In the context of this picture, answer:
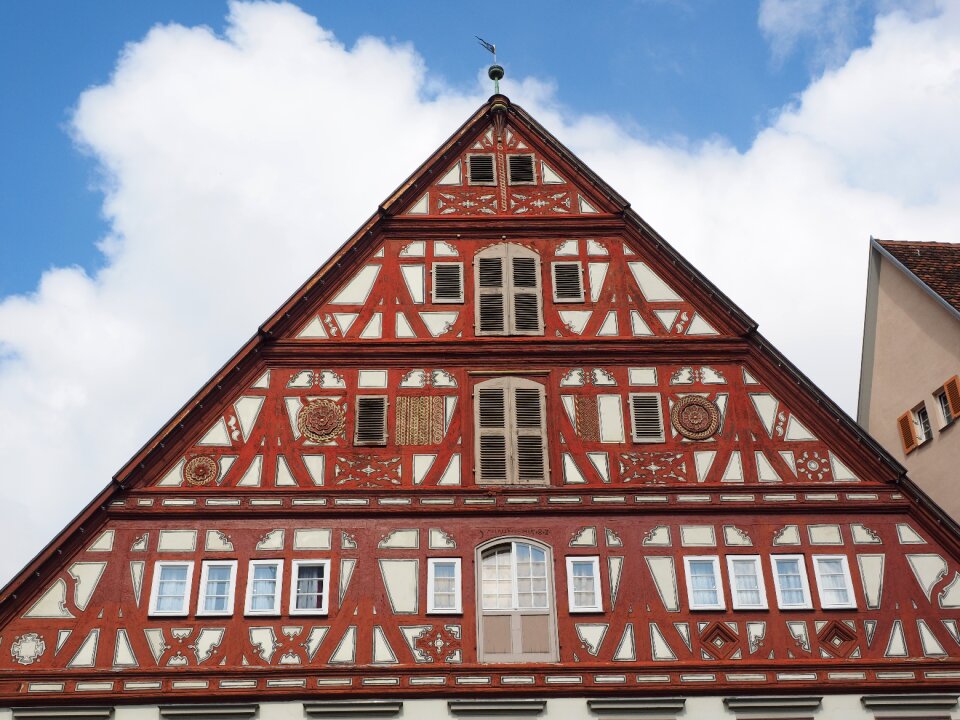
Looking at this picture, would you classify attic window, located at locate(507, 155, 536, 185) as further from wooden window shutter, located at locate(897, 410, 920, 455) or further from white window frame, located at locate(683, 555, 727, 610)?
wooden window shutter, located at locate(897, 410, 920, 455)

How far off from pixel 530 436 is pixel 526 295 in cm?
256

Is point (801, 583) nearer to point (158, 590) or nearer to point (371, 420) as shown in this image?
point (371, 420)

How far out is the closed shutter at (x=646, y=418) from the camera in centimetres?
1841

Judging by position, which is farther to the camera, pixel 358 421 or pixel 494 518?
pixel 358 421

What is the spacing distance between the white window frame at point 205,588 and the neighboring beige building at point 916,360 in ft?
39.2

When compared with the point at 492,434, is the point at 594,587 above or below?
below

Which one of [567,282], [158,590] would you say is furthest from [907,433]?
[158,590]

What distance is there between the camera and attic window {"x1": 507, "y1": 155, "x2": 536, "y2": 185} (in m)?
21.0

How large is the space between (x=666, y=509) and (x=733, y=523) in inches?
38.1

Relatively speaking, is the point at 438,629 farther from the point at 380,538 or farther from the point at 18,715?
the point at 18,715

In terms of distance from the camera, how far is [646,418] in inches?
731

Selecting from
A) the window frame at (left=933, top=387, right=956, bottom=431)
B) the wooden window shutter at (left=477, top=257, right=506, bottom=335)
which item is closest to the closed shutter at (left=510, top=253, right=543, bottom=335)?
the wooden window shutter at (left=477, top=257, right=506, bottom=335)

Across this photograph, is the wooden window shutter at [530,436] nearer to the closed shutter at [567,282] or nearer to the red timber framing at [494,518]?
the red timber framing at [494,518]

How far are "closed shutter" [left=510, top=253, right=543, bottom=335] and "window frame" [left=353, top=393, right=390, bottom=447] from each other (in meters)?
2.37
